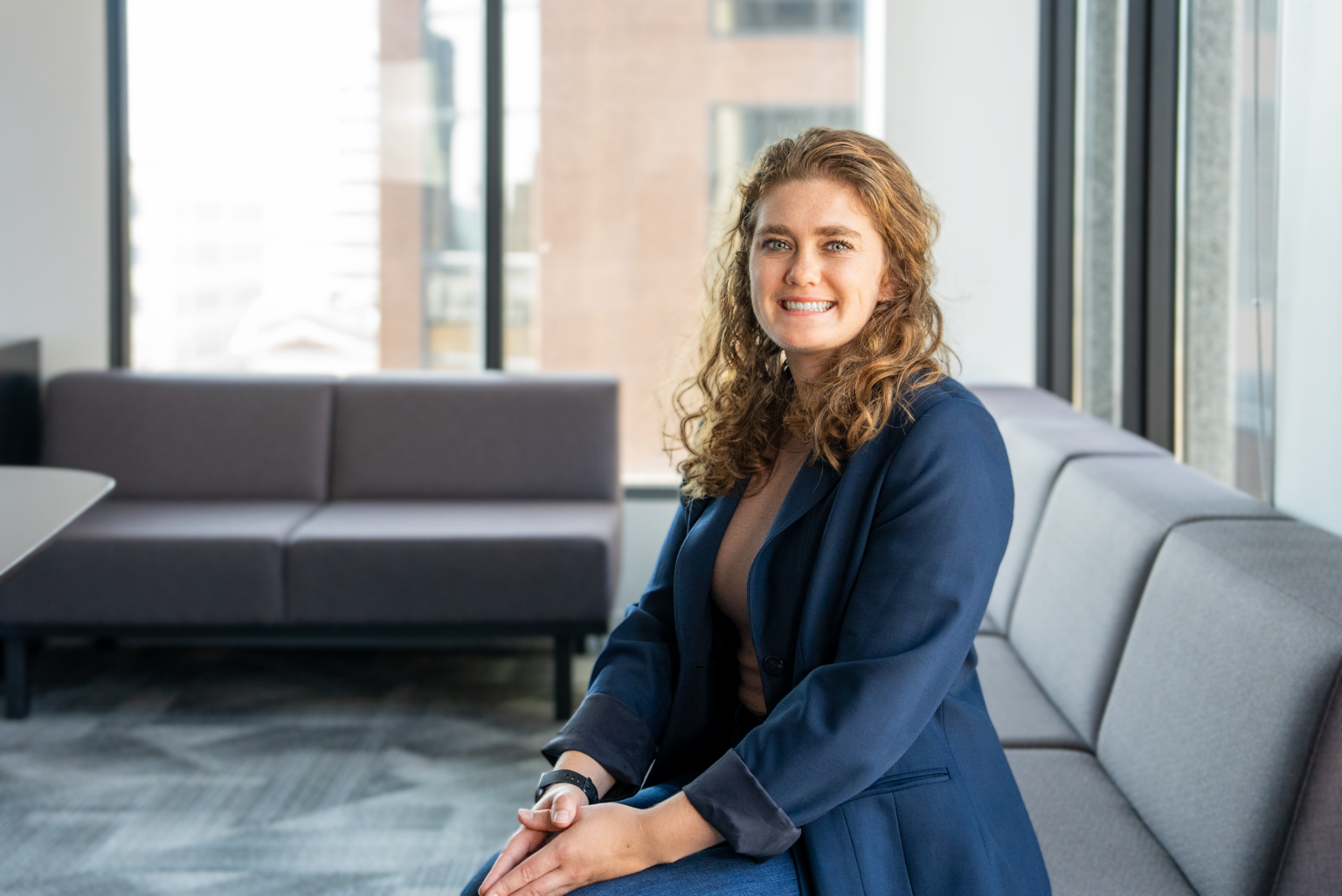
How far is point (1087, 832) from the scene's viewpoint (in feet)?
5.41

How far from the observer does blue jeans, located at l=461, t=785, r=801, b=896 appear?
1188 mm

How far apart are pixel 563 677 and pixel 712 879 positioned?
209cm

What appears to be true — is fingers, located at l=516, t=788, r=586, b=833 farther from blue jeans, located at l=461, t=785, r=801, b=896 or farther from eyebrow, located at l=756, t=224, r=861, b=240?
eyebrow, located at l=756, t=224, r=861, b=240

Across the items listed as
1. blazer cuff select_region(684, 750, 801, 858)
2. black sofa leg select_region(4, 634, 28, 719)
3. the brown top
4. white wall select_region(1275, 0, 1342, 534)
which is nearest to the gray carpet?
black sofa leg select_region(4, 634, 28, 719)

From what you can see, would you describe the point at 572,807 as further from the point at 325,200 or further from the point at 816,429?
the point at 325,200

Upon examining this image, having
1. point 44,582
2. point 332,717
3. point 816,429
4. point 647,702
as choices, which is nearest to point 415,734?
point 332,717

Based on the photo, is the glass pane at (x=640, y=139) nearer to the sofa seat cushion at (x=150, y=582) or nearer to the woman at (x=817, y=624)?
the sofa seat cushion at (x=150, y=582)

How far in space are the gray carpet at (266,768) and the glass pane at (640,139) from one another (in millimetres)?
1195

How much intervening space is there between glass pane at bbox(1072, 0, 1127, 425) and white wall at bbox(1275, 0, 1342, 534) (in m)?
1.12

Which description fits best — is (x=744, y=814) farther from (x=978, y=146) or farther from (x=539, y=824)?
(x=978, y=146)

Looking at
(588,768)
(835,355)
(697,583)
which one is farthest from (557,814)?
(835,355)

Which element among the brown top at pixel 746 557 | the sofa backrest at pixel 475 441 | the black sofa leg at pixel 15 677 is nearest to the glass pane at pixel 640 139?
the sofa backrest at pixel 475 441

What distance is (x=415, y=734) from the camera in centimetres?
314

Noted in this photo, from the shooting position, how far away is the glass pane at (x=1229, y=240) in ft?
7.35
